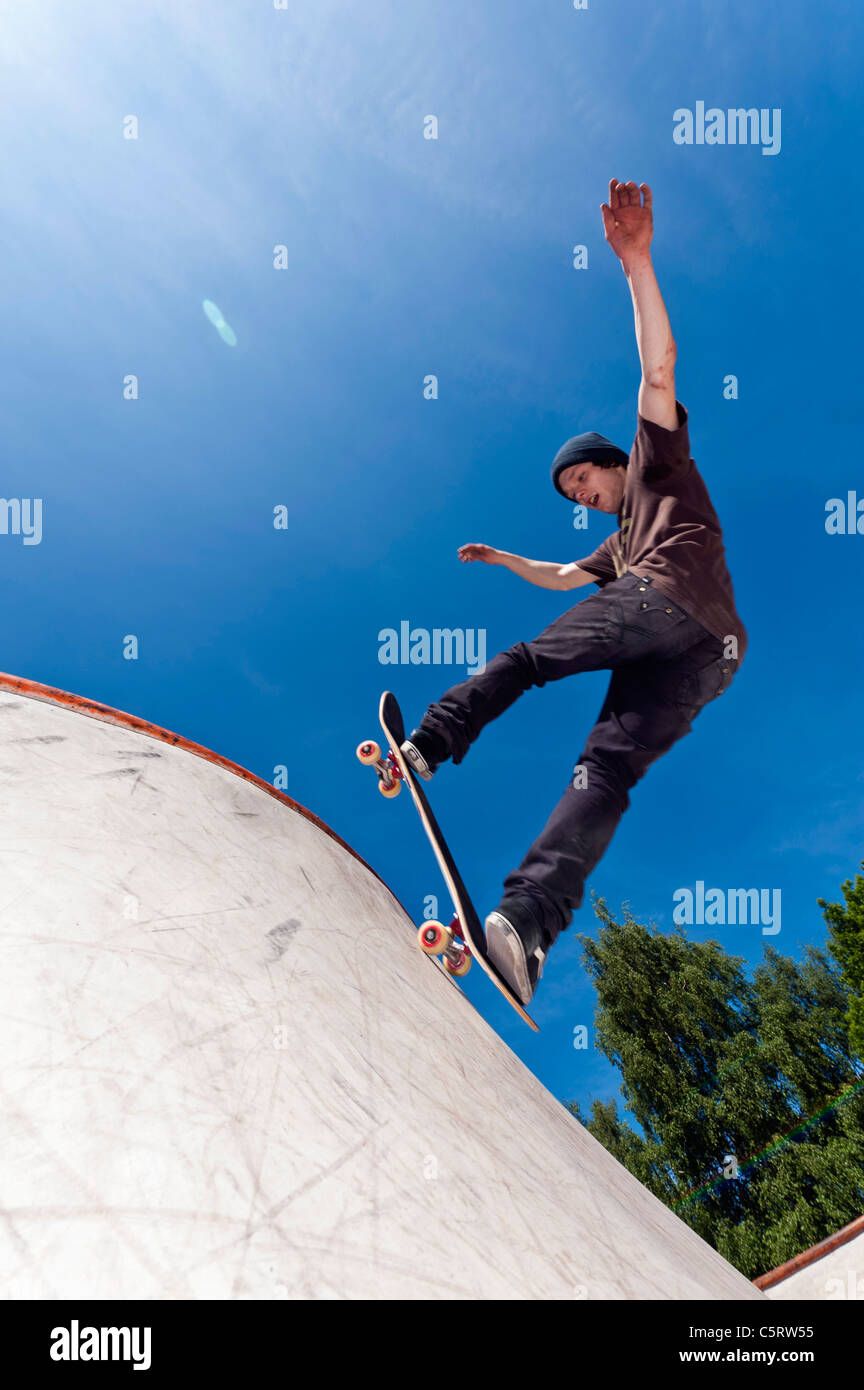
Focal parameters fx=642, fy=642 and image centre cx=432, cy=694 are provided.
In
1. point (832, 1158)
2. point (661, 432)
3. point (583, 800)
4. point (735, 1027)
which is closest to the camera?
point (583, 800)

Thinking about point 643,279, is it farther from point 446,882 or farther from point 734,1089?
point 734,1089

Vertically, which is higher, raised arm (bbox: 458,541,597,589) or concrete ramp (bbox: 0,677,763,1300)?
raised arm (bbox: 458,541,597,589)

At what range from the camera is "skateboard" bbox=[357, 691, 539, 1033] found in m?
3.91

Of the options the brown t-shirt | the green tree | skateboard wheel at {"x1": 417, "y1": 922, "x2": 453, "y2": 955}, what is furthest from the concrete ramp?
the green tree

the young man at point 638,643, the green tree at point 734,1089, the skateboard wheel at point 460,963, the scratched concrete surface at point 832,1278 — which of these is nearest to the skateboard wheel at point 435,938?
the skateboard wheel at point 460,963

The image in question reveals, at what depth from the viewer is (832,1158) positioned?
14.3 metres

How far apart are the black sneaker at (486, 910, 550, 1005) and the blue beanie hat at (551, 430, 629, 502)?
365 cm

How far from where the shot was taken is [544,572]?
20.8ft

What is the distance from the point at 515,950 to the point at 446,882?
67 centimetres

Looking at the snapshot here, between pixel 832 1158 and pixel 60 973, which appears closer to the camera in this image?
pixel 60 973

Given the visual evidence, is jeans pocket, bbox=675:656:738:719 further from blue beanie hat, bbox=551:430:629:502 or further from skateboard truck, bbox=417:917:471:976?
skateboard truck, bbox=417:917:471:976
